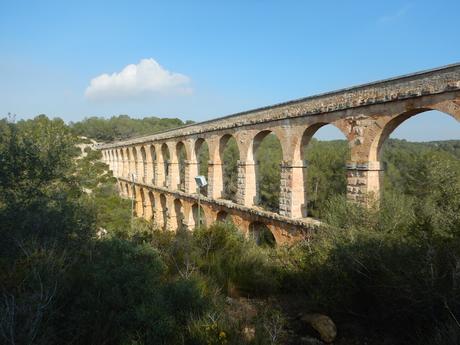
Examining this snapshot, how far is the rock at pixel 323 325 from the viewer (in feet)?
11.2

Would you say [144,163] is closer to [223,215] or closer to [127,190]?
[127,190]

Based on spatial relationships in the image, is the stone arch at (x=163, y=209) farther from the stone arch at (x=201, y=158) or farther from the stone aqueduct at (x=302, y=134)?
the stone aqueduct at (x=302, y=134)

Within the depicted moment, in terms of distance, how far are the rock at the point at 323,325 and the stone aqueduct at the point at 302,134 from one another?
3.70 m

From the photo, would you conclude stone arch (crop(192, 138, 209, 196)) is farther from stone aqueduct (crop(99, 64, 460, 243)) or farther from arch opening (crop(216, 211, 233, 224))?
arch opening (crop(216, 211, 233, 224))

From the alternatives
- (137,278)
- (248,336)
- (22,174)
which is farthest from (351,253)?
(22,174)

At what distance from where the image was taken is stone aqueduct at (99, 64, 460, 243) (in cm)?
691

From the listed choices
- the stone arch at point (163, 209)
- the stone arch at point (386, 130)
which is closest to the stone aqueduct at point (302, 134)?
the stone arch at point (386, 130)

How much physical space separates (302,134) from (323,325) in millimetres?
6770

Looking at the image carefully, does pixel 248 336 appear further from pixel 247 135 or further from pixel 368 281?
pixel 247 135

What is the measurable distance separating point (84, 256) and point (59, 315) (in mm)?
1743

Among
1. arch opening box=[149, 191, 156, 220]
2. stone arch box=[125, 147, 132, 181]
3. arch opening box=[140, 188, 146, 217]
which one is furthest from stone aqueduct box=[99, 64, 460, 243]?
stone arch box=[125, 147, 132, 181]

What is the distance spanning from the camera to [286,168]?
1009cm

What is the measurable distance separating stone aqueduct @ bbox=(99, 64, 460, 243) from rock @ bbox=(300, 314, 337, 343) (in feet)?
12.1

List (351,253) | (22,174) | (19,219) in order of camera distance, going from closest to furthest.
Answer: (351,253) → (19,219) → (22,174)
